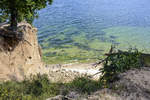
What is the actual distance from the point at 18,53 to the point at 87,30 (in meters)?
27.7

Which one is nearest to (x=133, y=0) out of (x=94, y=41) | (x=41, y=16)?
(x=41, y=16)

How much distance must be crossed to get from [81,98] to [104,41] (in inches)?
1151

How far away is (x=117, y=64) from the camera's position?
20.8ft

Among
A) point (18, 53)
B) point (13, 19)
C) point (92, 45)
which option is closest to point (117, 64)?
point (13, 19)

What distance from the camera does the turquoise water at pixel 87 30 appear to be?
30000 mm

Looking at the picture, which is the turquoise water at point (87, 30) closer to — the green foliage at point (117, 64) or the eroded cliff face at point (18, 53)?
the eroded cliff face at point (18, 53)

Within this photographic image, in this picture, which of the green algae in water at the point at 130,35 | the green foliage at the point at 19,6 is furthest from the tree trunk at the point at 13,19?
the green algae in water at the point at 130,35

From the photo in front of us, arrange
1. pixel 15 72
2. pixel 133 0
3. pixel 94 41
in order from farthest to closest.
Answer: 1. pixel 133 0
2. pixel 94 41
3. pixel 15 72

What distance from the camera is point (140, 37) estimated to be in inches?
1378

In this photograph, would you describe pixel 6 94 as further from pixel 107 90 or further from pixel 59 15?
pixel 59 15

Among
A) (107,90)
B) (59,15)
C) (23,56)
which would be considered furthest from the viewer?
(59,15)

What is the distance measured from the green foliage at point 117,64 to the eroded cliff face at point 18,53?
6.77 metres

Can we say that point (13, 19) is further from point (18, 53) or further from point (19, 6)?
point (18, 53)

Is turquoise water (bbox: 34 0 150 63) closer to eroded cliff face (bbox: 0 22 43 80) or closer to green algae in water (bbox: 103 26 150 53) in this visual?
green algae in water (bbox: 103 26 150 53)
